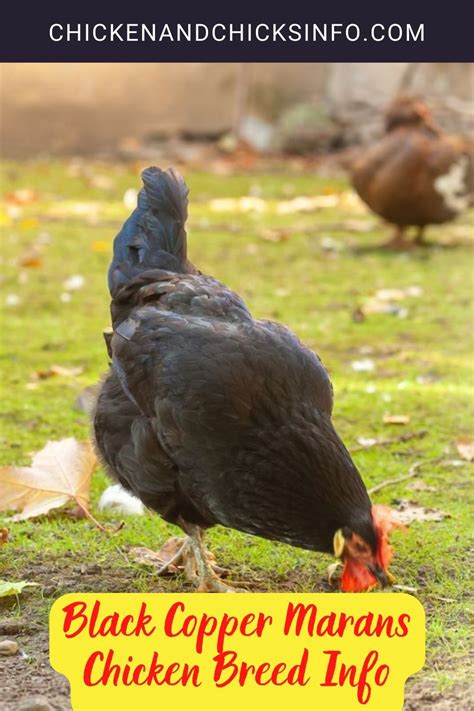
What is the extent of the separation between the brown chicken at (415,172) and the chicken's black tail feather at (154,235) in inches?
152

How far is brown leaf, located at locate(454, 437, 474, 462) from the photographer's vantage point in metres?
4.07

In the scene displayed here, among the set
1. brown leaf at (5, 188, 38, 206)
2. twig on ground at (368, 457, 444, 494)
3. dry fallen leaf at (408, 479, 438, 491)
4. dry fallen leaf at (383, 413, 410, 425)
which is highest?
brown leaf at (5, 188, 38, 206)

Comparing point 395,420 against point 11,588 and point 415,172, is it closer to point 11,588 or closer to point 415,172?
point 11,588

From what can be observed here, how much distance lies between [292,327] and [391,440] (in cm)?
169

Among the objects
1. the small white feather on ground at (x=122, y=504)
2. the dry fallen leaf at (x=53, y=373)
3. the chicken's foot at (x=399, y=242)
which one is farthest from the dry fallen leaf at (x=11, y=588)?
the chicken's foot at (x=399, y=242)

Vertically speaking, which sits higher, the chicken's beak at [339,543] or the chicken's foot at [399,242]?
the chicken's foot at [399,242]

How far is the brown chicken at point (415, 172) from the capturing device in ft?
23.7

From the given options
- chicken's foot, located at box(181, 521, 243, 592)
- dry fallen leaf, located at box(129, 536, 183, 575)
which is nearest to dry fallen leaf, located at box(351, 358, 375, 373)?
dry fallen leaf, located at box(129, 536, 183, 575)

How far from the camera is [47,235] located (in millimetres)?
7918

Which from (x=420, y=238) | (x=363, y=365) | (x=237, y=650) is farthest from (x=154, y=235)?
(x=420, y=238)

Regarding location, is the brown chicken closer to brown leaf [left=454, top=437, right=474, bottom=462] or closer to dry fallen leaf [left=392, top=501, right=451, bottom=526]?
brown leaf [left=454, top=437, right=474, bottom=462]

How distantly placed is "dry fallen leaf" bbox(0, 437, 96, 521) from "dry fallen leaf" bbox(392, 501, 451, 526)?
975mm

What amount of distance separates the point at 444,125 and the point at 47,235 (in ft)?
12.7

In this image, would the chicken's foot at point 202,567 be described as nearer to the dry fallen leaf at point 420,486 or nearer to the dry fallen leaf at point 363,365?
the dry fallen leaf at point 420,486
